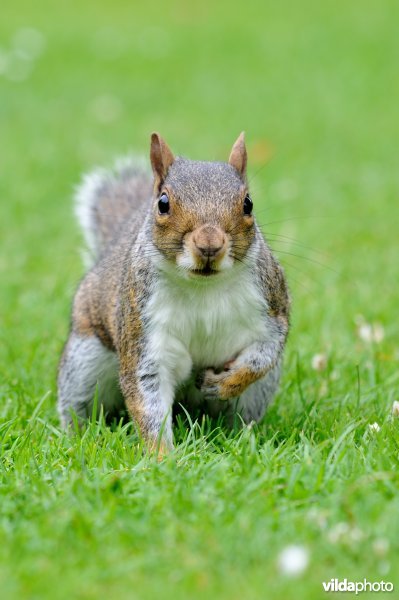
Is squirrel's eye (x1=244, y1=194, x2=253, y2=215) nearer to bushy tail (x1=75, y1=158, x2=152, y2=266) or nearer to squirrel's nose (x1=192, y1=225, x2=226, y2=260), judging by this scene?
squirrel's nose (x1=192, y1=225, x2=226, y2=260)

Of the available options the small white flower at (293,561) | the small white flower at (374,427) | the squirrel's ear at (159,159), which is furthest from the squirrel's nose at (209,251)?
the small white flower at (293,561)

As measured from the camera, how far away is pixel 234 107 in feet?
26.9

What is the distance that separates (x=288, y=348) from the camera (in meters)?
3.55

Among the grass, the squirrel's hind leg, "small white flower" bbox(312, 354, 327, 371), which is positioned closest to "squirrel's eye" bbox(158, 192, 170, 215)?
the grass

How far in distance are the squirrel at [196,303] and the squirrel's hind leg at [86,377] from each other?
9 centimetres

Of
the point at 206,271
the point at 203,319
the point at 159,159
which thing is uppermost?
the point at 159,159

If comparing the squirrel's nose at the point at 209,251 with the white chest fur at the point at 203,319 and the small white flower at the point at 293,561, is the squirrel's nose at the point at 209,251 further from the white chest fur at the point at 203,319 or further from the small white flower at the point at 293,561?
the small white flower at the point at 293,561

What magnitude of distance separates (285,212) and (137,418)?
297cm

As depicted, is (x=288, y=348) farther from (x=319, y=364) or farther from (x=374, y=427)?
(x=374, y=427)

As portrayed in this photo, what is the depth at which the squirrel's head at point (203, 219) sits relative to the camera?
230cm

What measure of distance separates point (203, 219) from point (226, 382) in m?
0.47

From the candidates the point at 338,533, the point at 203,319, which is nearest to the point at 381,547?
the point at 338,533

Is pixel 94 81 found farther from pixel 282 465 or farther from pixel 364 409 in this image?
pixel 282 465

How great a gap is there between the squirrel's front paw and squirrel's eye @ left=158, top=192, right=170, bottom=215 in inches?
17.5
